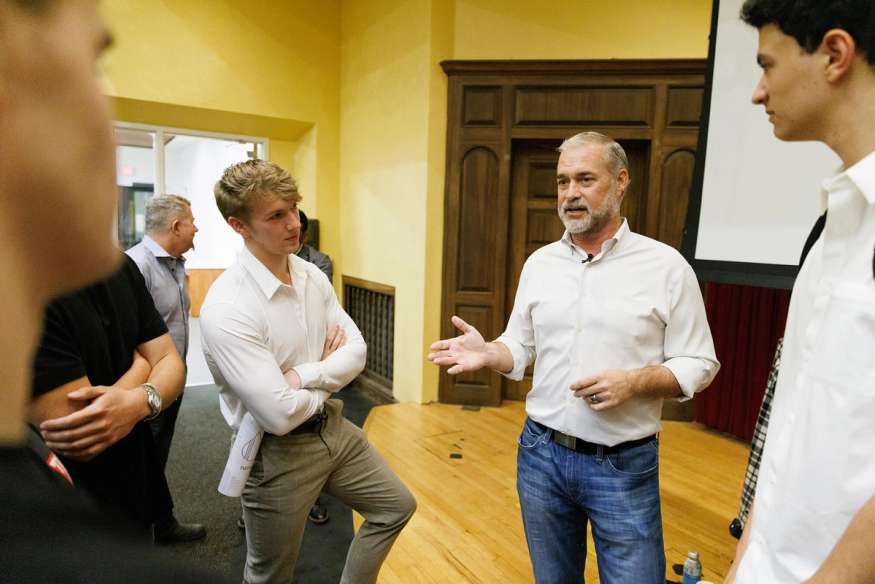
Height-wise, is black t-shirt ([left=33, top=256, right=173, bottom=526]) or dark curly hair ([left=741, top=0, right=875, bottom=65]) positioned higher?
dark curly hair ([left=741, top=0, right=875, bottom=65])

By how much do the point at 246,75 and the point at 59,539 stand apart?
5.39 m

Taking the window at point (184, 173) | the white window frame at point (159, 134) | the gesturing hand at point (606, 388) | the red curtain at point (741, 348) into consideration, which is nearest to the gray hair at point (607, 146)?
the gesturing hand at point (606, 388)

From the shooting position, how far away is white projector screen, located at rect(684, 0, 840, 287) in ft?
6.89

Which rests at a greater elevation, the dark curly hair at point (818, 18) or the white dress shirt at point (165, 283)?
the dark curly hair at point (818, 18)

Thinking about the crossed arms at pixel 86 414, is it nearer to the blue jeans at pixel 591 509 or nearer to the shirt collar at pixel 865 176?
the blue jeans at pixel 591 509

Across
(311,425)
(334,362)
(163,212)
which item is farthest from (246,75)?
(311,425)

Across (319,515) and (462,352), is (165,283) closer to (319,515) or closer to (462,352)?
(319,515)

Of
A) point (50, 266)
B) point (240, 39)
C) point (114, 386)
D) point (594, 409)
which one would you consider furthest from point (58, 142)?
point (240, 39)

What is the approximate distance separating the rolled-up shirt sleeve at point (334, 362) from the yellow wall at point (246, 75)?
3612 mm

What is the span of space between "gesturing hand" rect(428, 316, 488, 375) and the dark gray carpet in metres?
1.13

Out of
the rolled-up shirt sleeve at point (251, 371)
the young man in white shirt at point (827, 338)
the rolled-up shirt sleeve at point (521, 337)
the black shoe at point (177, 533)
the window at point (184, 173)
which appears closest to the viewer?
the young man in white shirt at point (827, 338)

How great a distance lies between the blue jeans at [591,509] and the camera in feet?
4.74

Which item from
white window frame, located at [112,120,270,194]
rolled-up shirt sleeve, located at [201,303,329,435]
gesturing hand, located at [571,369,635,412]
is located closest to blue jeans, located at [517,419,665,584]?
gesturing hand, located at [571,369,635,412]

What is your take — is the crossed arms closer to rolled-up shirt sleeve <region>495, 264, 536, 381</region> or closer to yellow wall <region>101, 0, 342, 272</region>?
rolled-up shirt sleeve <region>495, 264, 536, 381</region>
